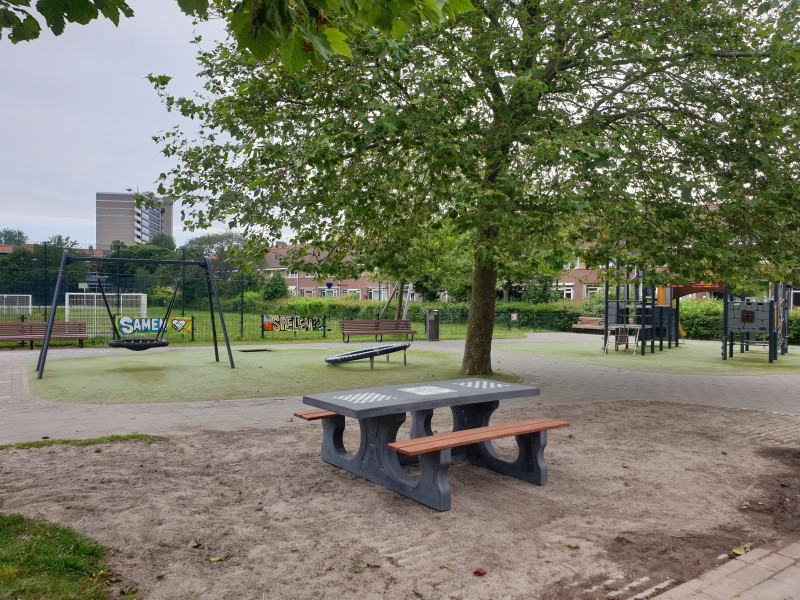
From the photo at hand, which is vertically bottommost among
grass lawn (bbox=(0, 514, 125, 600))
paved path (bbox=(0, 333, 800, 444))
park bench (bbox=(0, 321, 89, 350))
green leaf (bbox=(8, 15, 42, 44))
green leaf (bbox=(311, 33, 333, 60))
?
paved path (bbox=(0, 333, 800, 444))

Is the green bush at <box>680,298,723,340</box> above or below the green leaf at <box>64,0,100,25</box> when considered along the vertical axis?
below

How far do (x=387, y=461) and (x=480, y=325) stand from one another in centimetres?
763

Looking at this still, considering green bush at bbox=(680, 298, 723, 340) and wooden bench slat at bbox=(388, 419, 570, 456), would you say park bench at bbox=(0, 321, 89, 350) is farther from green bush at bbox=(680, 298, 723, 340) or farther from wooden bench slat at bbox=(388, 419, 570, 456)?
green bush at bbox=(680, 298, 723, 340)

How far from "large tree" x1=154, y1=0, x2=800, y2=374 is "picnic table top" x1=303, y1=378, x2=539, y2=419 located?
3.03 metres

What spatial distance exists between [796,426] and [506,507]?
5393 mm

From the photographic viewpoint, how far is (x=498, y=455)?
5652 millimetres

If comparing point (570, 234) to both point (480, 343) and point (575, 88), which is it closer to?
point (575, 88)

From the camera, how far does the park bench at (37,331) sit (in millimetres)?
17094

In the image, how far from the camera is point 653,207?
32.3 feet

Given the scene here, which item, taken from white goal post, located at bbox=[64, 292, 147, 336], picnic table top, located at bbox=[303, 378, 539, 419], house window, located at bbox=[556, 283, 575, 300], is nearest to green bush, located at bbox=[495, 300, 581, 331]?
house window, located at bbox=[556, 283, 575, 300]

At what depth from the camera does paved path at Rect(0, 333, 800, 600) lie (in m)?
3.36

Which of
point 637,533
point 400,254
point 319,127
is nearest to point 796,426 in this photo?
point 637,533

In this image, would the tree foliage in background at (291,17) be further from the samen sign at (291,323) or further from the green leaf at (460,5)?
the samen sign at (291,323)

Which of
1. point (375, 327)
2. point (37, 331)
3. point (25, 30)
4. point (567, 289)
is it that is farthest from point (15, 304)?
point (567, 289)
